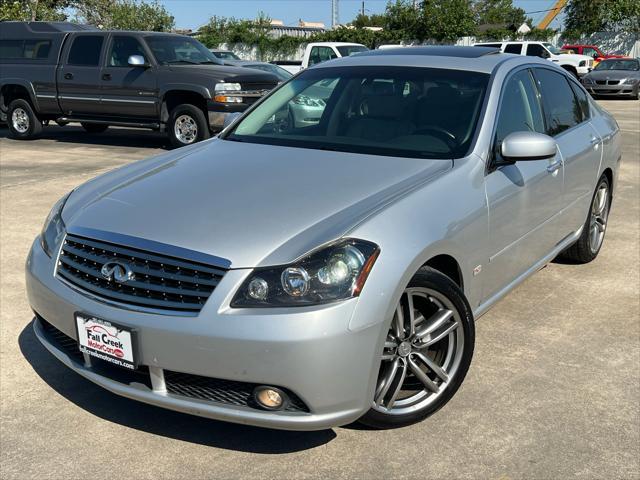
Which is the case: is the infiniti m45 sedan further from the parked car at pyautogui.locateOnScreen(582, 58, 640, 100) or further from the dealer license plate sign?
the parked car at pyautogui.locateOnScreen(582, 58, 640, 100)

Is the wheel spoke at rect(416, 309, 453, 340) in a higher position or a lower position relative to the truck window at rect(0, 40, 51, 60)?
lower

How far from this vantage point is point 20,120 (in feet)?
44.0

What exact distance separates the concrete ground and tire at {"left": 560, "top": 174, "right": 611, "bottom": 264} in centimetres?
73

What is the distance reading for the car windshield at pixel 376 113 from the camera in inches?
156

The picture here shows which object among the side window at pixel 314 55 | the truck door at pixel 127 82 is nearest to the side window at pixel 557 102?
the truck door at pixel 127 82

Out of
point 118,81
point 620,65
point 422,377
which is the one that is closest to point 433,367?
Result: point 422,377

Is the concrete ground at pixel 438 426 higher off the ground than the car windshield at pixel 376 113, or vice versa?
the car windshield at pixel 376 113

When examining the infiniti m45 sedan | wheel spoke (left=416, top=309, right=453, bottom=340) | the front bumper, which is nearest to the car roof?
the infiniti m45 sedan

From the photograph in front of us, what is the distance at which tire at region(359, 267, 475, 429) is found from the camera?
3.11 meters

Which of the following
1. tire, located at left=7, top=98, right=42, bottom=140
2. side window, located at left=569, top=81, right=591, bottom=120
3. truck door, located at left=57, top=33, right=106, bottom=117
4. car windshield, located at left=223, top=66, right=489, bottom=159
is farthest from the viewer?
→ tire, located at left=7, top=98, right=42, bottom=140

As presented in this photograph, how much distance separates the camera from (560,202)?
4664 mm

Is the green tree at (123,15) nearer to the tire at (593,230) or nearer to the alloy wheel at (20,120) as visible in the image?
the alloy wheel at (20,120)

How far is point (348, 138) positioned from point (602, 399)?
1907 mm

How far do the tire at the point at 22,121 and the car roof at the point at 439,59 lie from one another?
32.6 feet
